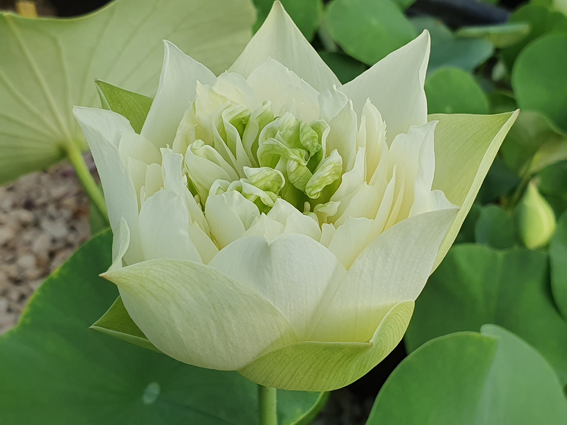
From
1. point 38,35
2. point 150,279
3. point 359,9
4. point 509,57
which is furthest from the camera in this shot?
point 509,57

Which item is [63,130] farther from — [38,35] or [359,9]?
[359,9]

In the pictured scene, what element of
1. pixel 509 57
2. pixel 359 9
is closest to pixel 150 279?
pixel 359 9

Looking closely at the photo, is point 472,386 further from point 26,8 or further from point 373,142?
point 26,8

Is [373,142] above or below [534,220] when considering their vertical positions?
above

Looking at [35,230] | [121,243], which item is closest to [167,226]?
[121,243]

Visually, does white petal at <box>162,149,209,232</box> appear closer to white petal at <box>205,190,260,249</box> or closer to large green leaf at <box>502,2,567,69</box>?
white petal at <box>205,190,260,249</box>

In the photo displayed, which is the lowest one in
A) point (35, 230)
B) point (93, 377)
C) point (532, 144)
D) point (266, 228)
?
point (35, 230)

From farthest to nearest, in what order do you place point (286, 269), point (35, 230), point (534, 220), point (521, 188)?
point (35, 230) → point (521, 188) → point (534, 220) → point (286, 269)

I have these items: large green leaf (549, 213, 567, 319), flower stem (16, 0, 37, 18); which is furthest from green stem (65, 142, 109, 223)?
flower stem (16, 0, 37, 18)

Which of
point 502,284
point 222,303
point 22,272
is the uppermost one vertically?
point 222,303
